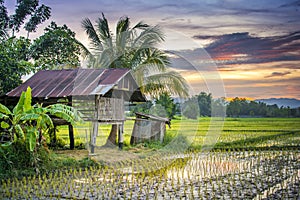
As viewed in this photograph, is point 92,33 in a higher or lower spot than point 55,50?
higher

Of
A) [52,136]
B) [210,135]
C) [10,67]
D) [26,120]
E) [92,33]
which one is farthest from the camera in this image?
[210,135]

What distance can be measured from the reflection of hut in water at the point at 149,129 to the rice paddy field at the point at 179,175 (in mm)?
323

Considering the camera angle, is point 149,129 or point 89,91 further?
point 149,129

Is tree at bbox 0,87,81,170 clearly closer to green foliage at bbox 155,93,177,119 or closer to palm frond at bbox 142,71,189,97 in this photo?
palm frond at bbox 142,71,189,97

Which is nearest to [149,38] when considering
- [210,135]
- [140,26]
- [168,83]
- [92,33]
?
[140,26]

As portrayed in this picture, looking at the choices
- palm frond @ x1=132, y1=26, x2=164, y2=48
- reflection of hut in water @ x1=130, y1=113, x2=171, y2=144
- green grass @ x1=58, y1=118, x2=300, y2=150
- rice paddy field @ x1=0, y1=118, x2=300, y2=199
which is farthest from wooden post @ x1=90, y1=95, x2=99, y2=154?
palm frond @ x1=132, y1=26, x2=164, y2=48

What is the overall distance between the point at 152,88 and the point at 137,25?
2350 mm

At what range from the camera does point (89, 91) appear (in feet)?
34.3

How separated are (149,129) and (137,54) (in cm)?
256

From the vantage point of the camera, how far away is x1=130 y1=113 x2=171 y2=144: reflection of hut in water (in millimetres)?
13992

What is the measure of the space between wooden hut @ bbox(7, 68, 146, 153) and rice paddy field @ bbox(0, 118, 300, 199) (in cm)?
62

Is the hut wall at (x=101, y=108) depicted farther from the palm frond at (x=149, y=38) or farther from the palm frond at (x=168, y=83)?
the palm frond at (x=149, y=38)

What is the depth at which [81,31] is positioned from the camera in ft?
49.5

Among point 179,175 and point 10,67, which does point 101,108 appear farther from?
point 179,175
